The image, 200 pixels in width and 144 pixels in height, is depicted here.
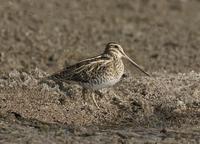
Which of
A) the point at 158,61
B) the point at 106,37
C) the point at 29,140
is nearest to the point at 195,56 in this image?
the point at 158,61

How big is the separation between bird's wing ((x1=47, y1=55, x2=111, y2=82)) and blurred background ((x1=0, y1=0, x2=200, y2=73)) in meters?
3.00

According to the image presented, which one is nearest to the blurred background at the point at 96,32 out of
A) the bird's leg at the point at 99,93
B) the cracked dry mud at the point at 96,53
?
the cracked dry mud at the point at 96,53

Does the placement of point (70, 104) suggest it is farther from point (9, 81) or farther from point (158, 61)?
point (158, 61)

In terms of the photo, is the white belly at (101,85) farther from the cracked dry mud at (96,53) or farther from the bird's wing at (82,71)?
the cracked dry mud at (96,53)

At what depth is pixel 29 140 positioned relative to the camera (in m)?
9.09

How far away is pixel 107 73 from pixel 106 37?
6.44m

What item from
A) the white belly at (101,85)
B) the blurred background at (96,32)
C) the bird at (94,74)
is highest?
the blurred background at (96,32)

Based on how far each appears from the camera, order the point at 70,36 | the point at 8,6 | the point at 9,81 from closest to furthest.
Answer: the point at 9,81, the point at 70,36, the point at 8,6

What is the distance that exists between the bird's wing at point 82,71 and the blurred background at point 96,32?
300 centimetres

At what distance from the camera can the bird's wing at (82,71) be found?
10430 millimetres

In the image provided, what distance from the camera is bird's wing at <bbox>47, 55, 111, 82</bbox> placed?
1043 centimetres

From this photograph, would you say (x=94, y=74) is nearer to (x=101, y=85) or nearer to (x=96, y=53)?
(x=101, y=85)

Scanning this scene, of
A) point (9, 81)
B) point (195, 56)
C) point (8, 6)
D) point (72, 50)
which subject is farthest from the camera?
point (8, 6)

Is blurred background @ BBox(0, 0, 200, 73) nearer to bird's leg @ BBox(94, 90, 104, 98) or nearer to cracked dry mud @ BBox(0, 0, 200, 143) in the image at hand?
cracked dry mud @ BBox(0, 0, 200, 143)
